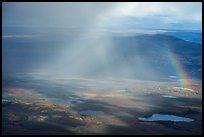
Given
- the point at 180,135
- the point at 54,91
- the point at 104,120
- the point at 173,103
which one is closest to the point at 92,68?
the point at 54,91

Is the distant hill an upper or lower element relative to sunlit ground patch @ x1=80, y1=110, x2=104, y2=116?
upper

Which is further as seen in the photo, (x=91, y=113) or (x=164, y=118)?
(x=91, y=113)

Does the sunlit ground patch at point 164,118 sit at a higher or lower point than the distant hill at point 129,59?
lower

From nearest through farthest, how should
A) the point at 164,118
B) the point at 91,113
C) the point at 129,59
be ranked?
the point at 164,118 < the point at 91,113 < the point at 129,59

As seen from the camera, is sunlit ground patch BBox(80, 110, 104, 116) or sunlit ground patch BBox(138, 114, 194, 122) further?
sunlit ground patch BBox(80, 110, 104, 116)

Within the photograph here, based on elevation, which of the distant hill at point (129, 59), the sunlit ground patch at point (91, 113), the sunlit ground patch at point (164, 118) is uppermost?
the distant hill at point (129, 59)

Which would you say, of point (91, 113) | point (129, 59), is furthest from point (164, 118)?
point (129, 59)

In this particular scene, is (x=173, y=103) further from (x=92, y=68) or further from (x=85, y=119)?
(x=92, y=68)

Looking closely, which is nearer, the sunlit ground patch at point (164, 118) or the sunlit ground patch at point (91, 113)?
the sunlit ground patch at point (164, 118)

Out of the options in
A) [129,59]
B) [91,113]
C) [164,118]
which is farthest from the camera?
[129,59]

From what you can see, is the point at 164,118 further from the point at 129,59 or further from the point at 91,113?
the point at 129,59

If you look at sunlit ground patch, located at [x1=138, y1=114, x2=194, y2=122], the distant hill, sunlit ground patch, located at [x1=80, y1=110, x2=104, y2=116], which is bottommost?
sunlit ground patch, located at [x1=138, y1=114, x2=194, y2=122]
